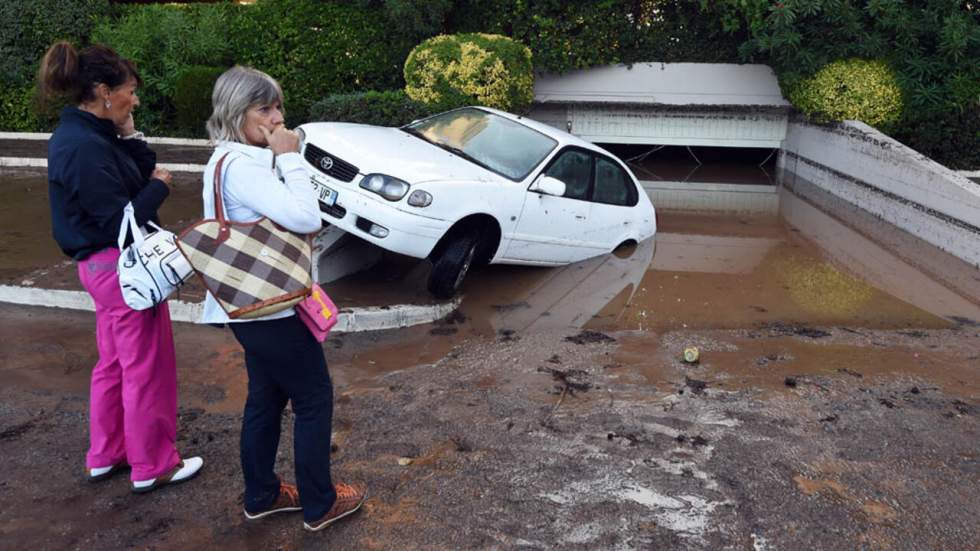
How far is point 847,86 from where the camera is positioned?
40.1 ft

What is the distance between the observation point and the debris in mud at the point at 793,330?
658 centimetres

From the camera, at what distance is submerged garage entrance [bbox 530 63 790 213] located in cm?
1424

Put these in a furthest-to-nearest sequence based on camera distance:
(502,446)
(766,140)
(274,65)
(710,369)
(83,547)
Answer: (766,140) → (274,65) → (710,369) → (502,446) → (83,547)

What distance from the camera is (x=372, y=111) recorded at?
11148mm

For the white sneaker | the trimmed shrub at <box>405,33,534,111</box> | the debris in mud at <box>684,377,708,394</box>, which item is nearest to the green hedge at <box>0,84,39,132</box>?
the trimmed shrub at <box>405,33,534,111</box>

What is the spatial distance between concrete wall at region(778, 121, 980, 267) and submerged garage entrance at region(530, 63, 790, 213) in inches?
28.0

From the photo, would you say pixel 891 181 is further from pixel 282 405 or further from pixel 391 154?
pixel 282 405

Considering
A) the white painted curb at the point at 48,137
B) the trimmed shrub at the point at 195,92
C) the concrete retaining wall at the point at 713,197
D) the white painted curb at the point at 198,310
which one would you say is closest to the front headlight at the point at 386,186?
the white painted curb at the point at 198,310

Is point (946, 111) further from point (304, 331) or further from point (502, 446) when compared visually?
point (304, 331)

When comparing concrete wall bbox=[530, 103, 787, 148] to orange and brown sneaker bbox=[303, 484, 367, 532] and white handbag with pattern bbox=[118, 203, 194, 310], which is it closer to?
orange and brown sneaker bbox=[303, 484, 367, 532]

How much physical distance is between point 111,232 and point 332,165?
3.25 m

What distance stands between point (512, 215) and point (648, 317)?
→ 57.7 inches

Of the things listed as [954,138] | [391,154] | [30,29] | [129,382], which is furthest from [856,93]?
[30,29]

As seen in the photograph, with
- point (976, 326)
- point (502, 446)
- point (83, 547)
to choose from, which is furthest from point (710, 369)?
point (83, 547)
